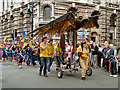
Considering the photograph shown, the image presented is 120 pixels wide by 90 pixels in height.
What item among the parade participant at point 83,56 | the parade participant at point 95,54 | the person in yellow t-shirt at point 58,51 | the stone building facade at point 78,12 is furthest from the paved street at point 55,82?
the stone building facade at point 78,12

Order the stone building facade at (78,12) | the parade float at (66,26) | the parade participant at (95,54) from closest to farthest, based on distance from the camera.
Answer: the parade float at (66,26)
the parade participant at (95,54)
the stone building facade at (78,12)

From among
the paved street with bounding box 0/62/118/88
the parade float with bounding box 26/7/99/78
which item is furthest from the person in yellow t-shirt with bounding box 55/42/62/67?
the paved street with bounding box 0/62/118/88

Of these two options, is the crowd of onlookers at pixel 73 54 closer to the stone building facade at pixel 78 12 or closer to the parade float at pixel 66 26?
the parade float at pixel 66 26

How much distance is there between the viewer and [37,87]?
576cm

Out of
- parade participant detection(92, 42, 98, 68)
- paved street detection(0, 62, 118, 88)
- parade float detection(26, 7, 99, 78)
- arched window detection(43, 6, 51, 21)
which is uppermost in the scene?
arched window detection(43, 6, 51, 21)

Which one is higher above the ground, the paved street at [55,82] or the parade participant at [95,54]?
the parade participant at [95,54]

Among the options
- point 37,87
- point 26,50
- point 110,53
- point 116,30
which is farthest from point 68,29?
point 116,30

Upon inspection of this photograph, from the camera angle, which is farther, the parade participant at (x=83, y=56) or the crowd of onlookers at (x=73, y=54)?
the crowd of onlookers at (x=73, y=54)

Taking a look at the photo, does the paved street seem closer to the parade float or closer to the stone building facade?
the parade float

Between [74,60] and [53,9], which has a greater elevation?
[53,9]

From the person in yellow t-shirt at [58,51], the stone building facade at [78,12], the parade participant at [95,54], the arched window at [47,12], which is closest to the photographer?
the person in yellow t-shirt at [58,51]

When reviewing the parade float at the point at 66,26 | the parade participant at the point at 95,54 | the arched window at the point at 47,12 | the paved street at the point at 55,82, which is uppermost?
the arched window at the point at 47,12

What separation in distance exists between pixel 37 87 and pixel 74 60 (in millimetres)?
3197

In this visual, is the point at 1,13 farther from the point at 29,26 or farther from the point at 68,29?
the point at 68,29
